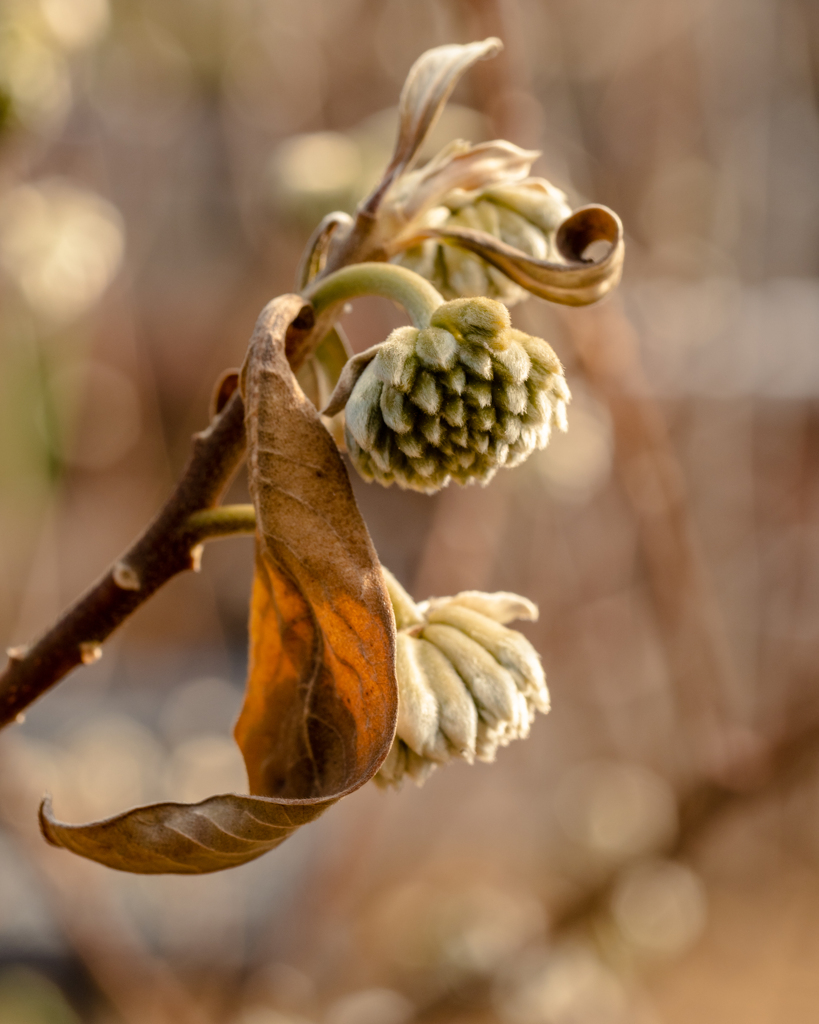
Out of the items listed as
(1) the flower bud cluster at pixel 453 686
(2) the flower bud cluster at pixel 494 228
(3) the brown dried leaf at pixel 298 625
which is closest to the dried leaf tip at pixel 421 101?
(2) the flower bud cluster at pixel 494 228

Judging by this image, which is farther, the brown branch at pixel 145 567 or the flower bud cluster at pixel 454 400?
the brown branch at pixel 145 567

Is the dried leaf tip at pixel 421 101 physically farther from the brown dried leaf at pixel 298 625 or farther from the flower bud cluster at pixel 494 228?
the brown dried leaf at pixel 298 625

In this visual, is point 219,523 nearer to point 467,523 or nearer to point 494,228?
point 494,228

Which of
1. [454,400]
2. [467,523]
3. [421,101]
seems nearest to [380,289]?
[454,400]

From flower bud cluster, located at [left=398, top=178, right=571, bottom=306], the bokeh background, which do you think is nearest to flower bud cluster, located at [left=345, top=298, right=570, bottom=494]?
flower bud cluster, located at [left=398, top=178, right=571, bottom=306]

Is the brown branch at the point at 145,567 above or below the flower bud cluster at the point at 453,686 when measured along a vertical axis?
above

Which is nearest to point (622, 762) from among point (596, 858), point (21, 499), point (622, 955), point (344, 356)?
point (596, 858)

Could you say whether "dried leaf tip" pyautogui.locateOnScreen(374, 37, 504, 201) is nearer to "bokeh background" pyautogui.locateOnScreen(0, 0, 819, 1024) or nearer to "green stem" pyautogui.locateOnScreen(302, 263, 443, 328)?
"green stem" pyautogui.locateOnScreen(302, 263, 443, 328)
